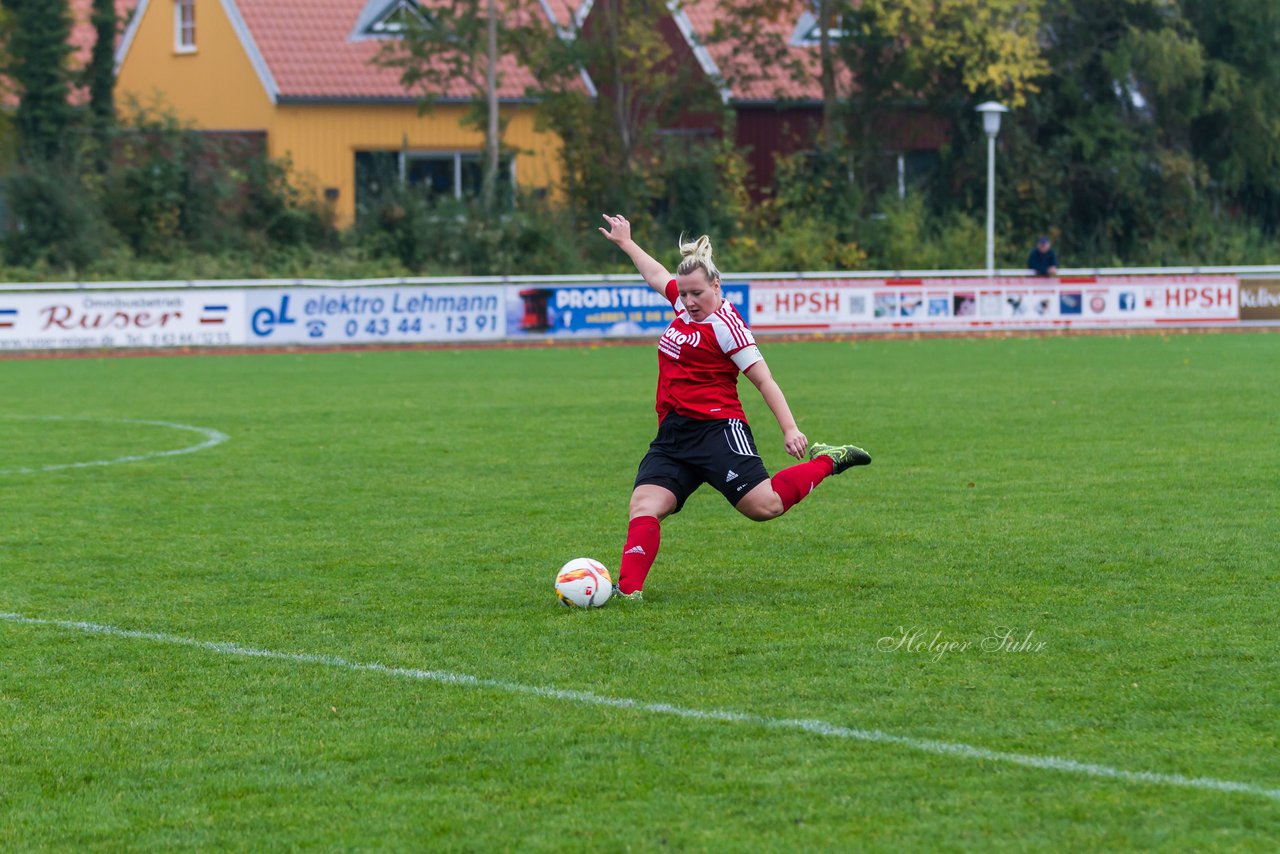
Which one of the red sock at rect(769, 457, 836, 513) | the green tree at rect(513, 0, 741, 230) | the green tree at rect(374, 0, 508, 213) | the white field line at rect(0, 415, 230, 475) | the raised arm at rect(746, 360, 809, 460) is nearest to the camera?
the raised arm at rect(746, 360, 809, 460)

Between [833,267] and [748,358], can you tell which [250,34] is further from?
[748,358]

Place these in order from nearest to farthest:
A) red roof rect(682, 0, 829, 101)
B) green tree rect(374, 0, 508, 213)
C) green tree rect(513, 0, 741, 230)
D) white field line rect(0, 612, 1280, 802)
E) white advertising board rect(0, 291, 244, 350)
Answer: white field line rect(0, 612, 1280, 802) < white advertising board rect(0, 291, 244, 350) < green tree rect(374, 0, 508, 213) < green tree rect(513, 0, 741, 230) < red roof rect(682, 0, 829, 101)

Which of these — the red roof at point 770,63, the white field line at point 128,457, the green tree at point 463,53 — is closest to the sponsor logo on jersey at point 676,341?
the white field line at point 128,457

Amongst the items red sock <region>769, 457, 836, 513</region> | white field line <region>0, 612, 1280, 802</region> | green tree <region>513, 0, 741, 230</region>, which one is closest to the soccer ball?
red sock <region>769, 457, 836, 513</region>

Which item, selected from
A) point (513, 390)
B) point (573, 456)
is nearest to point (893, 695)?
point (573, 456)

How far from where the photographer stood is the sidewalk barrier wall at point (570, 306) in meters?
26.7

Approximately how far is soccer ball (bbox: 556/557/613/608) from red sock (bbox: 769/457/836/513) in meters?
0.94

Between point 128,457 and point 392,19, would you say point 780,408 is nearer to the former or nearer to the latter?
point 128,457

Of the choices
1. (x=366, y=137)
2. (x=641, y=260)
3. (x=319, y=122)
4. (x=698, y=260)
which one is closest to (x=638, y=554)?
(x=698, y=260)

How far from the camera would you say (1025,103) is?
124ft

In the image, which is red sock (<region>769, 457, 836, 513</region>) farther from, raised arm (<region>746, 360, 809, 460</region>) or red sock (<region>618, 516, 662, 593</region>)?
red sock (<region>618, 516, 662, 593</region>)

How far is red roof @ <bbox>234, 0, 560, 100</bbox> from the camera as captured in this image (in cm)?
4019

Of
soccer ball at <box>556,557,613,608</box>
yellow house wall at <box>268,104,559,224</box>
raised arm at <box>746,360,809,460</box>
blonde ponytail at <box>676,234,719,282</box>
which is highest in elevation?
yellow house wall at <box>268,104,559,224</box>

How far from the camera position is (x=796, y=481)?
8016 mm
